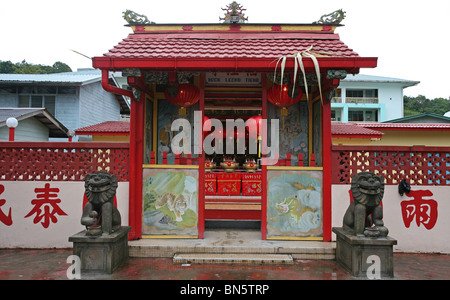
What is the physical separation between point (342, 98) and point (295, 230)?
26.1 m

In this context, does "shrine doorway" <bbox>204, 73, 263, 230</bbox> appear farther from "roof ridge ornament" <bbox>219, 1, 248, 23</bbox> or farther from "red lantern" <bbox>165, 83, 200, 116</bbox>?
"roof ridge ornament" <bbox>219, 1, 248, 23</bbox>

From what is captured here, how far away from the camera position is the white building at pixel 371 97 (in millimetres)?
28797

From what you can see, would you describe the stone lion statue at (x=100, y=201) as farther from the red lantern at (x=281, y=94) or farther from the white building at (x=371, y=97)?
the white building at (x=371, y=97)

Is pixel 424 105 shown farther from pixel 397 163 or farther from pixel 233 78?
pixel 233 78

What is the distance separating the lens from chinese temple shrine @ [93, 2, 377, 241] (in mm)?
5730

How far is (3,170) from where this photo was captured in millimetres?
6203

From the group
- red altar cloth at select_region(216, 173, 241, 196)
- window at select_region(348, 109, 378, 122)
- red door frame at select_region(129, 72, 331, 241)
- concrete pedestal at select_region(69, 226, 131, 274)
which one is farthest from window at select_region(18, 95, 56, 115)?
window at select_region(348, 109, 378, 122)

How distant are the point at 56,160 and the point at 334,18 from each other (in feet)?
23.2

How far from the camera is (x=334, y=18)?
702cm

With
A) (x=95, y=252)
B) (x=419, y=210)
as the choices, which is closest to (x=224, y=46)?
(x=95, y=252)

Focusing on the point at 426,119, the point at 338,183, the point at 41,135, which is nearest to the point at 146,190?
the point at 338,183

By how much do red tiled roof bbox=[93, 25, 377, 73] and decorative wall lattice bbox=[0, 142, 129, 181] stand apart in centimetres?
178

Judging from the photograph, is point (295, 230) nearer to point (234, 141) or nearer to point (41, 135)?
point (234, 141)

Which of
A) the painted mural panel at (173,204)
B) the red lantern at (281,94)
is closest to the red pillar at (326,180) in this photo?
the red lantern at (281,94)
